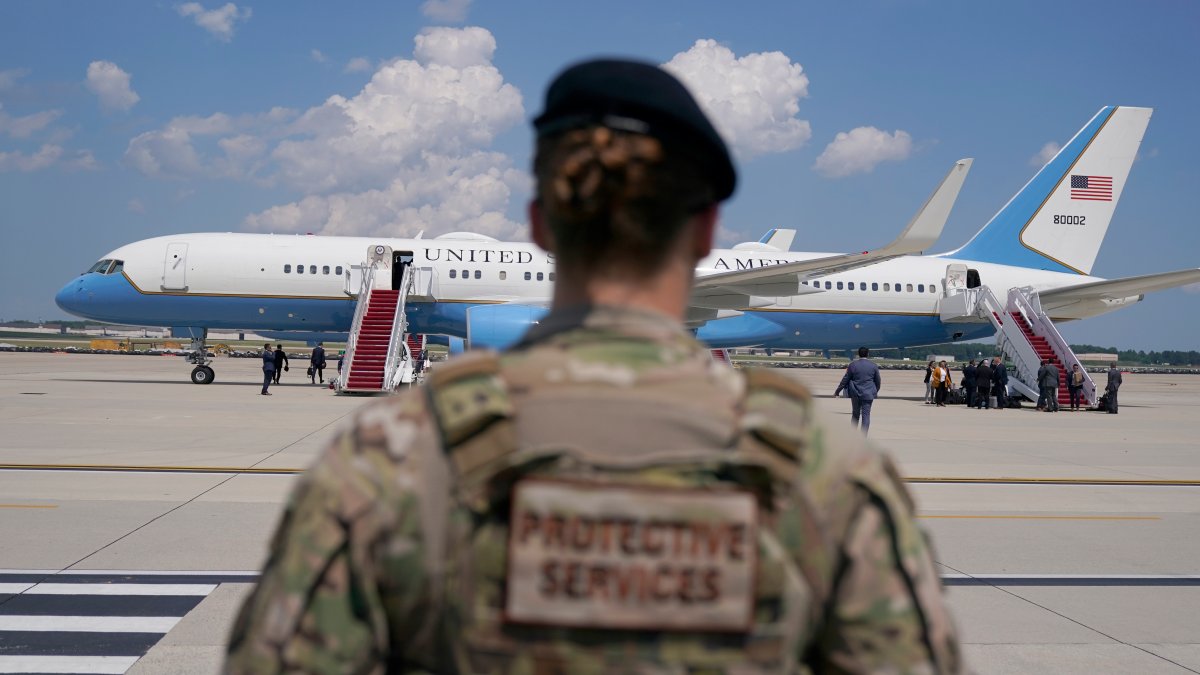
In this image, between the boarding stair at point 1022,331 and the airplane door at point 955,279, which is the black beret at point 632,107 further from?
the airplane door at point 955,279

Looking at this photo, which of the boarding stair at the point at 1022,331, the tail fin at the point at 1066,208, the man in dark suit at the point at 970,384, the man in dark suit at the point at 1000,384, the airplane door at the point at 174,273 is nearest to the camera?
the airplane door at the point at 174,273

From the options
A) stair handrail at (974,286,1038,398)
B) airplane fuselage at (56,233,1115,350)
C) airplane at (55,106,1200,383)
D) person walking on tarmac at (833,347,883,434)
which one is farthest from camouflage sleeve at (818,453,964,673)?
stair handrail at (974,286,1038,398)

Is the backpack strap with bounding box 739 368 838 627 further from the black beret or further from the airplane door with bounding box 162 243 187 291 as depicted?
the airplane door with bounding box 162 243 187 291

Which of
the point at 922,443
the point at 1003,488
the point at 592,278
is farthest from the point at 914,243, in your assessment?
the point at 592,278

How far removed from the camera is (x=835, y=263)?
70.9 feet

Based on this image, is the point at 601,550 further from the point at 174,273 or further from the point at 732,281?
the point at 174,273

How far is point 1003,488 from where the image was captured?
10938 mm

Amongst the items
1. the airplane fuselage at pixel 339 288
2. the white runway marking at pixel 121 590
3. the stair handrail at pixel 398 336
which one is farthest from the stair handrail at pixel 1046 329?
the white runway marking at pixel 121 590

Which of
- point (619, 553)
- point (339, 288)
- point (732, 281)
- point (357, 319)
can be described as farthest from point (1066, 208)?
point (619, 553)

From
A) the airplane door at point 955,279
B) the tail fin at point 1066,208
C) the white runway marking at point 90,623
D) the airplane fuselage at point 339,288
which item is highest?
the tail fin at point 1066,208

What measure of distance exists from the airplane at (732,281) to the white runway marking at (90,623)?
54.8ft

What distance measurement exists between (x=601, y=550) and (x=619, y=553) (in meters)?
0.03

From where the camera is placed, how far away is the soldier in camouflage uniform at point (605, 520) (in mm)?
1303

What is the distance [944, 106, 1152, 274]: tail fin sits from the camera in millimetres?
30312
